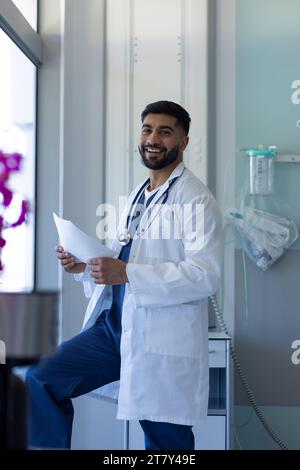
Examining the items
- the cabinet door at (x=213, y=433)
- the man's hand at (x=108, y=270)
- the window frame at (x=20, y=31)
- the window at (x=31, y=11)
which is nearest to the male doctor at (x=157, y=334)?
the man's hand at (x=108, y=270)

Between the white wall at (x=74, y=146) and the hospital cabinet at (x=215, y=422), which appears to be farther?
the white wall at (x=74, y=146)

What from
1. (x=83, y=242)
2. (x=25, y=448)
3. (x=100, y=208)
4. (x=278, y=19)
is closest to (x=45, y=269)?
(x=100, y=208)

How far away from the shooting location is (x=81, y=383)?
89.9 inches

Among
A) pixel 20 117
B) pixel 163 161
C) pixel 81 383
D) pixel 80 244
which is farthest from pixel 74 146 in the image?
pixel 81 383

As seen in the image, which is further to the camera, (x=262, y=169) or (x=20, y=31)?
(x=262, y=169)

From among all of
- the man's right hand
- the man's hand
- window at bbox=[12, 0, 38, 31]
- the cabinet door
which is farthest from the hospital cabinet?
window at bbox=[12, 0, 38, 31]

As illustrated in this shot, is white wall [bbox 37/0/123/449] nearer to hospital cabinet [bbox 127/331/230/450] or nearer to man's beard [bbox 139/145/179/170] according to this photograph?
hospital cabinet [bbox 127/331/230/450]

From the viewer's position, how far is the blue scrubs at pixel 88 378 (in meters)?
2.20

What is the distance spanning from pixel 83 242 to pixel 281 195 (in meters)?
1.36

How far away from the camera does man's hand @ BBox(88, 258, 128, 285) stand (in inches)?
84.3

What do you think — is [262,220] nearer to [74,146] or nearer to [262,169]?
[262,169]

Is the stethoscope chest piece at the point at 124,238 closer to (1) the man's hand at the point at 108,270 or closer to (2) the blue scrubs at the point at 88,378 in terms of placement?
(2) the blue scrubs at the point at 88,378

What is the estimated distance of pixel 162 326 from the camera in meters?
2.20

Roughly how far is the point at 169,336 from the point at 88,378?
31 cm
